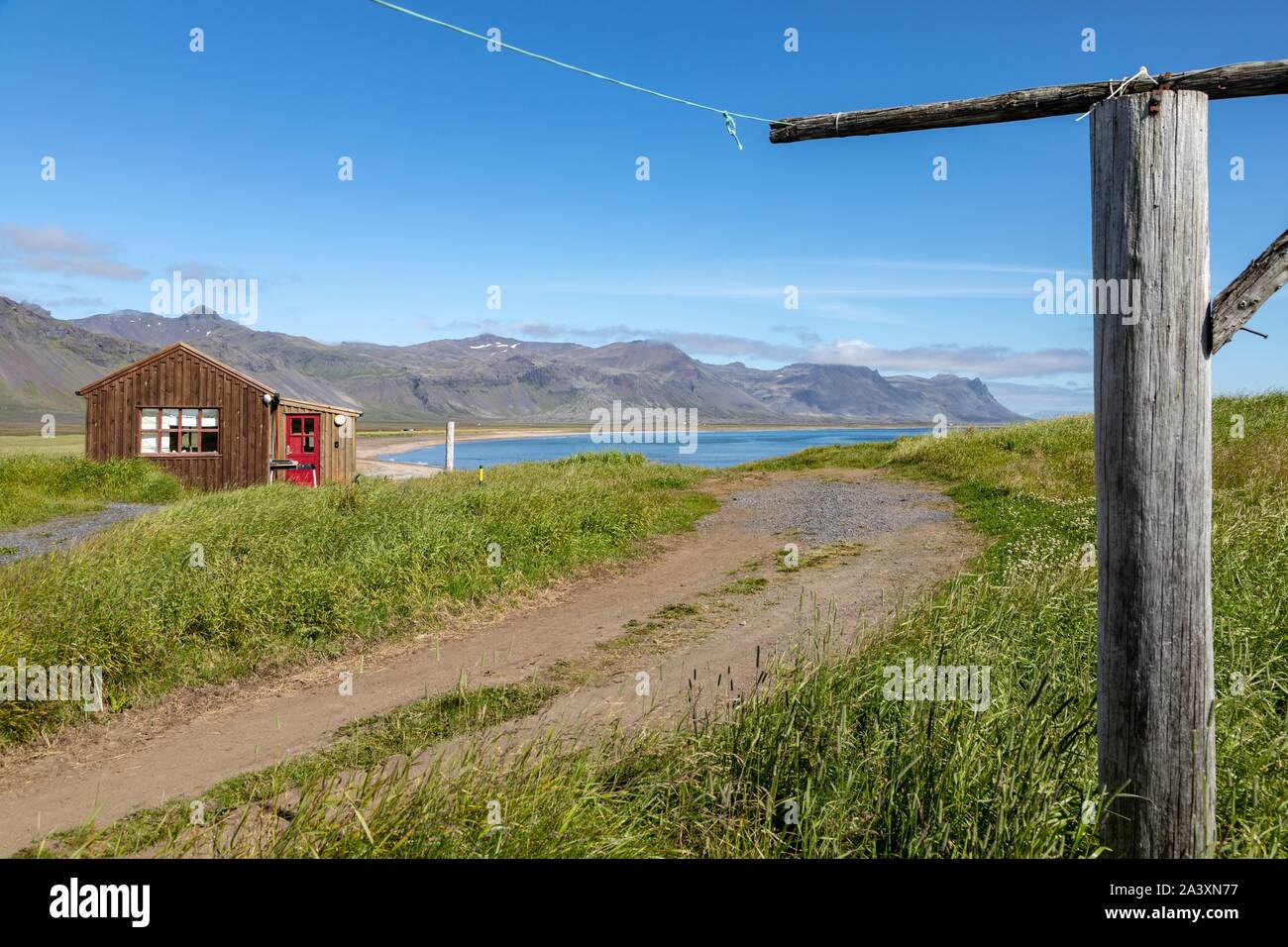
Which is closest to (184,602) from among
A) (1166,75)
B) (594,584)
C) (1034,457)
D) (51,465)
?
(594,584)

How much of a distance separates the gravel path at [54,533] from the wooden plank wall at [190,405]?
644cm

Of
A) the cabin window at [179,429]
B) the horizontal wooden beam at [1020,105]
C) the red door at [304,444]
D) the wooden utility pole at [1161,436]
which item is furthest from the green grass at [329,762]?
the red door at [304,444]

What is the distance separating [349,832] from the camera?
336cm

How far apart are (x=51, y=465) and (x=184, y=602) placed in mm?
18313

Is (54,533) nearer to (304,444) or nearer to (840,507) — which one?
(304,444)

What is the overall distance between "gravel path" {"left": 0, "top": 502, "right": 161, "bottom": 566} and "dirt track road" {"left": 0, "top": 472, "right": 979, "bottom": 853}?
5753mm

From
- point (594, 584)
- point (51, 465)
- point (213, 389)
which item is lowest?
point (594, 584)

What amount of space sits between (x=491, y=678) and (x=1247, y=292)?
21.5ft

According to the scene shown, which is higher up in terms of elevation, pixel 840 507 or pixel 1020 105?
pixel 1020 105

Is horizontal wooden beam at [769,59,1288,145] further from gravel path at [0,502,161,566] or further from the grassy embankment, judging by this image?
gravel path at [0,502,161,566]

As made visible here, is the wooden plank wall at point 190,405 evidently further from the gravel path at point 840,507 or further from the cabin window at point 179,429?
the gravel path at point 840,507

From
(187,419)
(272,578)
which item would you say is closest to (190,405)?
(187,419)

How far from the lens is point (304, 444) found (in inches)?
1115
